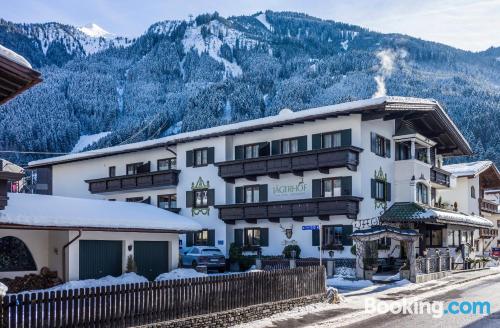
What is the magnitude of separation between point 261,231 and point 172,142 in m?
9.76

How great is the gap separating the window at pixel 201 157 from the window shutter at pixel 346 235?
11968mm

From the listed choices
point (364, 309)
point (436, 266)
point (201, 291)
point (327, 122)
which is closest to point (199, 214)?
point (327, 122)

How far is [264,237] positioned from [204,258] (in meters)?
4.44

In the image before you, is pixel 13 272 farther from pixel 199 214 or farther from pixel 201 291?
pixel 199 214

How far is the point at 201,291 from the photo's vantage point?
16844 millimetres

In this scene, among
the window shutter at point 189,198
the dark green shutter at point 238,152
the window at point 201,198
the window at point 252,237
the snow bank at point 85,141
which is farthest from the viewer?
the snow bank at point 85,141

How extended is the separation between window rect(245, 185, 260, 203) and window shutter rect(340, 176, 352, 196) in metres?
6.66

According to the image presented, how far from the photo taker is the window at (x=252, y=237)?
4088 cm

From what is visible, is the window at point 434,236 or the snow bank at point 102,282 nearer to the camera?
the snow bank at point 102,282

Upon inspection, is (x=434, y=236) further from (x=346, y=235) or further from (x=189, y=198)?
(x=189, y=198)

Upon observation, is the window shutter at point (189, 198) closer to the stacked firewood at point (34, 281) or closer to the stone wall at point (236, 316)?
the stacked firewood at point (34, 281)

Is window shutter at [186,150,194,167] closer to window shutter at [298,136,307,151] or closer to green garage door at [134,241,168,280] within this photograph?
window shutter at [298,136,307,151]

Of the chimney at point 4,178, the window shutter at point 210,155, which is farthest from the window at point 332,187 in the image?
the chimney at point 4,178

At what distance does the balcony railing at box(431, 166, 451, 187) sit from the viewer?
43672 mm
